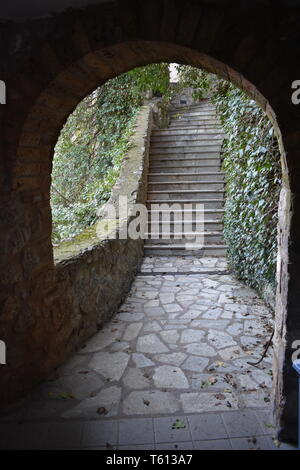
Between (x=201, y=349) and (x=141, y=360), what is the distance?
624 millimetres

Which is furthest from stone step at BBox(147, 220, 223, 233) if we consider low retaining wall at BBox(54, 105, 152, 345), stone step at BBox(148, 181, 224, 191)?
low retaining wall at BBox(54, 105, 152, 345)

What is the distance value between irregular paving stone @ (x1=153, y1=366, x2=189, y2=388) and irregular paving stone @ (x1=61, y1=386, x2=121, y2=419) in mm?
357

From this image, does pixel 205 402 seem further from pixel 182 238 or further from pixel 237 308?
pixel 182 238

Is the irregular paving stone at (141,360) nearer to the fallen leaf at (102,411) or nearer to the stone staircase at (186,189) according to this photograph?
the fallen leaf at (102,411)

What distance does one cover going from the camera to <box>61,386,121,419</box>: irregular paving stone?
240 centimetres

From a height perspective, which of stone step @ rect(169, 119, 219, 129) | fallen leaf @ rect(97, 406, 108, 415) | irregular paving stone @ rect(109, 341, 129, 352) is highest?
stone step @ rect(169, 119, 219, 129)

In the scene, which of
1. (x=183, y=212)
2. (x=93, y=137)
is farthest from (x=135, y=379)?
(x=93, y=137)

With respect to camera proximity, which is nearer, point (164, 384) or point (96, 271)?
point (164, 384)

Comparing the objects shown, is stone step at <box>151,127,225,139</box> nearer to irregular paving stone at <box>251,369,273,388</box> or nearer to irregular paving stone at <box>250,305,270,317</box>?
irregular paving stone at <box>250,305,270,317</box>

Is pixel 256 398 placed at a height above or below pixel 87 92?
below

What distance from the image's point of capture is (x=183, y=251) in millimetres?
6301

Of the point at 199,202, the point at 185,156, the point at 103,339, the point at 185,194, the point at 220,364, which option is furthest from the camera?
the point at 185,156

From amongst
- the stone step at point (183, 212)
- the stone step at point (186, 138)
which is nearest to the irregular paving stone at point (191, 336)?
the stone step at point (183, 212)
